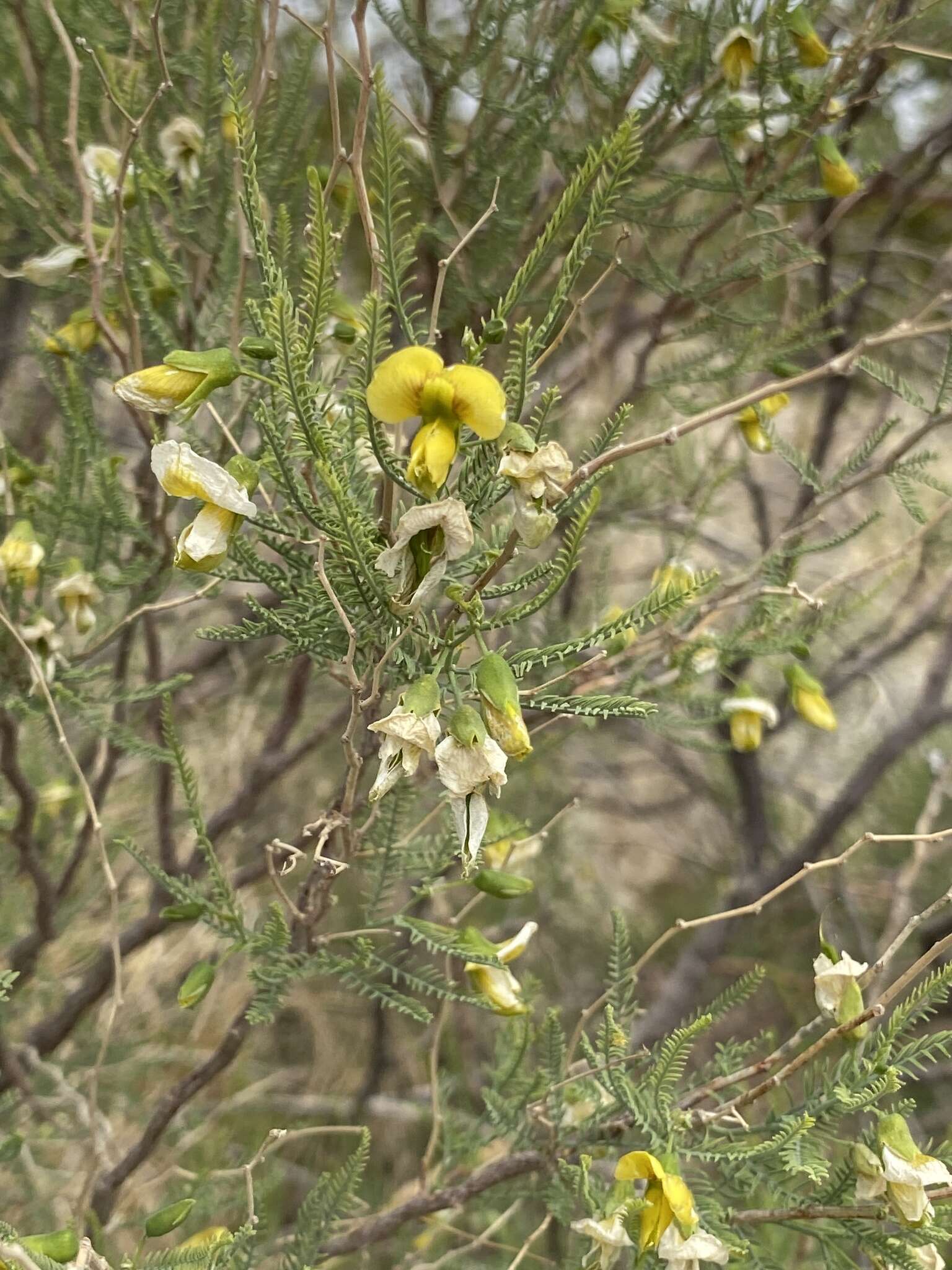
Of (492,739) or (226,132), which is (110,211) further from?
(492,739)

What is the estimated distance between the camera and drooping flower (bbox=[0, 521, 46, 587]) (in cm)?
73

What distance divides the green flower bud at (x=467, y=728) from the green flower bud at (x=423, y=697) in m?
0.01

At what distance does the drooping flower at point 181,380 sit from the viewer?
46cm

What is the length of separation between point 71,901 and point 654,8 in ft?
3.84

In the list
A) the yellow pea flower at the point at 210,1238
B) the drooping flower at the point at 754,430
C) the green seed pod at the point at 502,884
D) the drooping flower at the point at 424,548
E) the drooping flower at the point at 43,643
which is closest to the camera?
the drooping flower at the point at 424,548

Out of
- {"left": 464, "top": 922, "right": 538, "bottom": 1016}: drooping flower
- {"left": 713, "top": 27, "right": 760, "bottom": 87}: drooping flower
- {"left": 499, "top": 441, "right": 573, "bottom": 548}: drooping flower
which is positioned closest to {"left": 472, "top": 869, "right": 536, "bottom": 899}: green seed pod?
{"left": 464, "top": 922, "right": 538, "bottom": 1016}: drooping flower

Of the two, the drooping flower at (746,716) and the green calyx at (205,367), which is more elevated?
the green calyx at (205,367)

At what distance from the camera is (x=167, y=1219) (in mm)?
588

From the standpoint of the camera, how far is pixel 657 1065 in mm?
588

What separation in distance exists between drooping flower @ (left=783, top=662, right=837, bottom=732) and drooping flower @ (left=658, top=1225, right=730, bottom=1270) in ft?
1.53

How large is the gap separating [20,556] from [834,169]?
0.73 m

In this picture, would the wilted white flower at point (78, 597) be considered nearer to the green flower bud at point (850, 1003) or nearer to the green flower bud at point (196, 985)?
the green flower bud at point (196, 985)

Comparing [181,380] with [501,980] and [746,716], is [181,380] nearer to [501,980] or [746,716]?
[501,980]

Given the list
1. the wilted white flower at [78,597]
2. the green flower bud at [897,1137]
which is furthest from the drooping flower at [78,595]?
the green flower bud at [897,1137]
